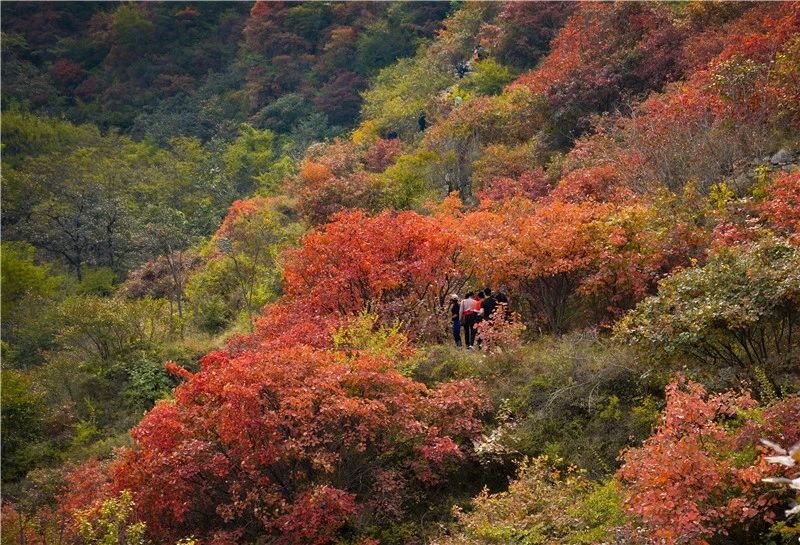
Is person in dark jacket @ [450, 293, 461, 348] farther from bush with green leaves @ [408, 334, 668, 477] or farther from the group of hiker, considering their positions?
bush with green leaves @ [408, 334, 668, 477]

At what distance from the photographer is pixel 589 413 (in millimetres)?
10391

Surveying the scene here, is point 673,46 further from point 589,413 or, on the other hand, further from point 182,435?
point 182,435

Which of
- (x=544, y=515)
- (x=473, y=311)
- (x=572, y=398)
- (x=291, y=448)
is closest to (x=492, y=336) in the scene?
(x=473, y=311)

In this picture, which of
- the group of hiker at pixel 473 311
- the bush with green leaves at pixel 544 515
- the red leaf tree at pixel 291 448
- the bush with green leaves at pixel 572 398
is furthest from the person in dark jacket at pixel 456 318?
the bush with green leaves at pixel 544 515

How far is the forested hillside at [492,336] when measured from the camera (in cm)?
845

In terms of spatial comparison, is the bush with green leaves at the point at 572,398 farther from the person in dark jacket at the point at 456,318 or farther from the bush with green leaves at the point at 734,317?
the person in dark jacket at the point at 456,318

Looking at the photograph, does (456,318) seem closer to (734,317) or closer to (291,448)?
(291,448)

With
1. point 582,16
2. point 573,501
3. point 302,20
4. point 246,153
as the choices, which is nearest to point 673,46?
point 582,16

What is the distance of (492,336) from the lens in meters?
12.1

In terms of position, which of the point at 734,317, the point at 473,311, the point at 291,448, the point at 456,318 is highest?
the point at 734,317

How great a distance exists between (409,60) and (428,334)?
1239 inches

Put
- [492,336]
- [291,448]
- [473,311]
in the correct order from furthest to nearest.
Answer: [473,311] < [492,336] < [291,448]

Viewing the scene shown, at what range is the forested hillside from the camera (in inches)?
332

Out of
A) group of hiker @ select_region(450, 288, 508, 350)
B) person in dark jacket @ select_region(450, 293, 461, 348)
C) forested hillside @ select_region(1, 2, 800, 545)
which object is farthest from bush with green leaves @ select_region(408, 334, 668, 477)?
person in dark jacket @ select_region(450, 293, 461, 348)
